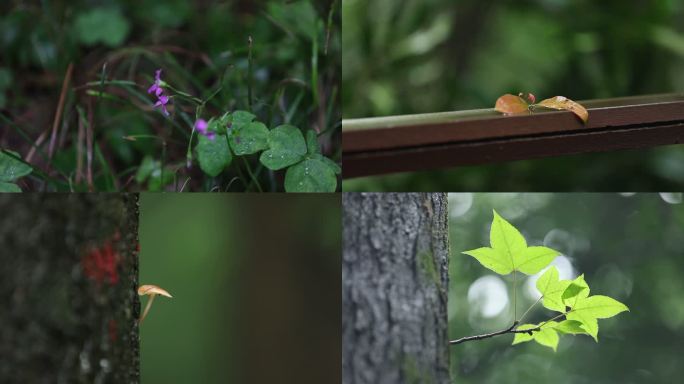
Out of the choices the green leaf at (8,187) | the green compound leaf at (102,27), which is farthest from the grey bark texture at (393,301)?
the green compound leaf at (102,27)

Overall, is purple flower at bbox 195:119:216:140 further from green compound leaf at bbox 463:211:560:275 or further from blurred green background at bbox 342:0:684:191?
blurred green background at bbox 342:0:684:191

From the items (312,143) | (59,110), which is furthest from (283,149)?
(59,110)

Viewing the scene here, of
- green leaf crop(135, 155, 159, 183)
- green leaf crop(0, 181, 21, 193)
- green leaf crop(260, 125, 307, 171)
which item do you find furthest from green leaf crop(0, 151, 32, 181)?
green leaf crop(260, 125, 307, 171)

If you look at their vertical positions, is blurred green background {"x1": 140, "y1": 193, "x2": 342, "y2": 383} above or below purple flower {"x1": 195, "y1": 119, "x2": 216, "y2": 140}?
below

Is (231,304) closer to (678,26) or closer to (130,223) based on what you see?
(130,223)

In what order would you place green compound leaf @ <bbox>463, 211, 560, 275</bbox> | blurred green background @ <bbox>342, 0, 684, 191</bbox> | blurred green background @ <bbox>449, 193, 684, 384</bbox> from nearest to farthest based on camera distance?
green compound leaf @ <bbox>463, 211, 560, 275</bbox> → blurred green background @ <bbox>342, 0, 684, 191</bbox> → blurred green background @ <bbox>449, 193, 684, 384</bbox>

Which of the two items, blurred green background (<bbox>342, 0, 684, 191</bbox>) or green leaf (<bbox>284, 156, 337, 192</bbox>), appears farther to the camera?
blurred green background (<bbox>342, 0, 684, 191</bbox>)
